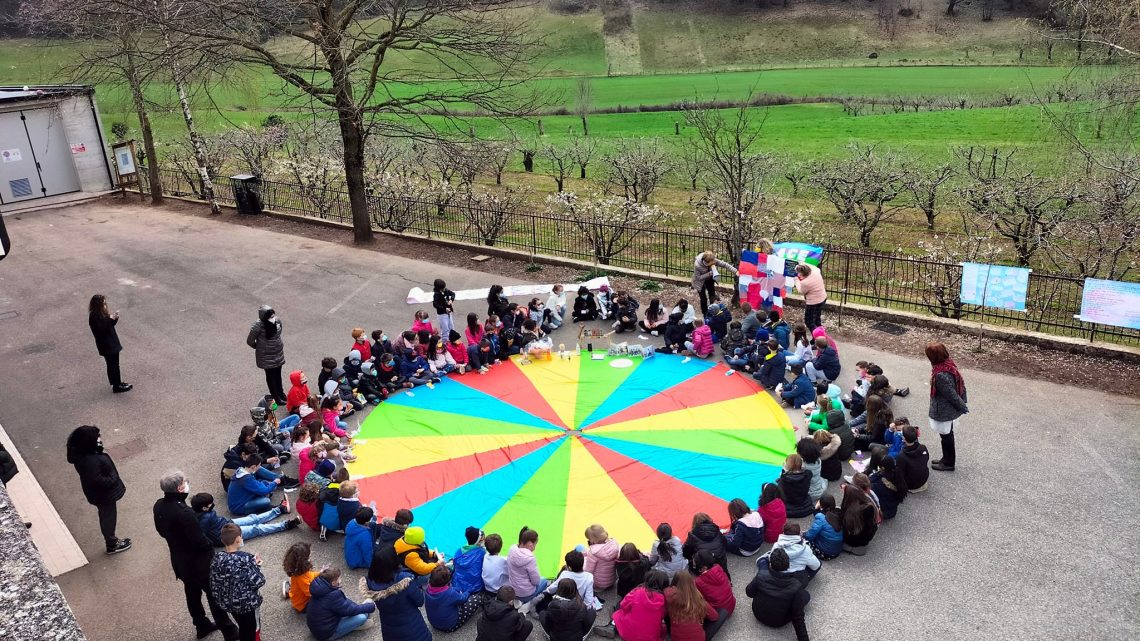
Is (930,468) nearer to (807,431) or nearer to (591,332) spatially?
(807,431)

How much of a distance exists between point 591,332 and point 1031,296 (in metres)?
10.5

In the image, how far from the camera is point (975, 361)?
45.6 feet

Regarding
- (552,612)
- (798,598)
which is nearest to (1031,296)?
(798,598)

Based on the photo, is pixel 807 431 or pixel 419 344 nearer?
pixel 807 431

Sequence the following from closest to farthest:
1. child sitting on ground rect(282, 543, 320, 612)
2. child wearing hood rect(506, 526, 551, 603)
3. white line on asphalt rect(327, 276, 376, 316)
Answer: child sitting on ground rect(282, 543, 320, 612), child wearing hood rect(506, 526, 551, 603), white line on asphalt rect(327, 276, 376, 316)

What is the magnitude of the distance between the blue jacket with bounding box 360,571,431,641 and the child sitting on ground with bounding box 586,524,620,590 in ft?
6.15

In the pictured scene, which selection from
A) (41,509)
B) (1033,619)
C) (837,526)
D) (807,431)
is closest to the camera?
(1033,619)

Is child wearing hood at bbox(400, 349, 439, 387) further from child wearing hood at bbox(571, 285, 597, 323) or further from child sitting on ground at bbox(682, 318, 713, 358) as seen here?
child sitting on ground at bbox(682, 318, 713, 358)

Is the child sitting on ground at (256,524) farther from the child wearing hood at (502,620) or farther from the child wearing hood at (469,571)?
the child wearing hood at (502,620)

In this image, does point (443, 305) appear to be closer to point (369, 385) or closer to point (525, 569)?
point (369, 385)

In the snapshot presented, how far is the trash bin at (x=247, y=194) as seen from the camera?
26359mm

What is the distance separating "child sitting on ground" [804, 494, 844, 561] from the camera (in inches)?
358

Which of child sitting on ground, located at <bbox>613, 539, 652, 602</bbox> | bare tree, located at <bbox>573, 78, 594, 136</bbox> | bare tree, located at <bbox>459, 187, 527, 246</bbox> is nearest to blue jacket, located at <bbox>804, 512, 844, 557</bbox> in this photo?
child sitting on ground, located at <bbox>613, 539, 652, 602</bbox>

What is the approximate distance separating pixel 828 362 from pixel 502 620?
7.73 meters
